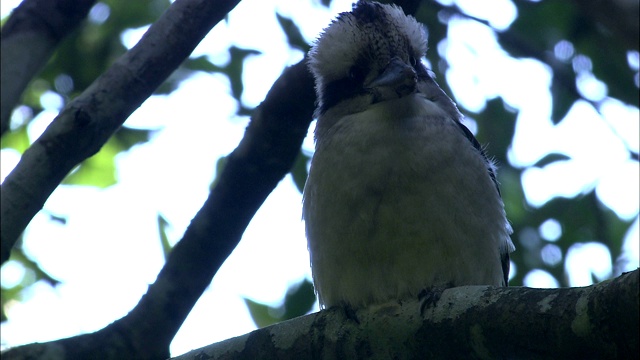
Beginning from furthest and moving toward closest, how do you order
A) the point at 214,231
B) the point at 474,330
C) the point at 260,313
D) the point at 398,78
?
the point at 260,313
the point at 398,78
the point at 214,231
the point at 474,330

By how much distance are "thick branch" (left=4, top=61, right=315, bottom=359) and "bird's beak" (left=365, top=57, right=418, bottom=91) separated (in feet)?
1.49

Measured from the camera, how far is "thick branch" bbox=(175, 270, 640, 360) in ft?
7.22

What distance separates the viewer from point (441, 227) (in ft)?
11.6

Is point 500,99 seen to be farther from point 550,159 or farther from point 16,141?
point 16,141

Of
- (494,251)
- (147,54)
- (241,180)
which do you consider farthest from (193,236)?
(494,251)

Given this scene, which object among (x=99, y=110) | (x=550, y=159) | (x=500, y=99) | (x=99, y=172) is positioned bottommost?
(x=550, y=159)

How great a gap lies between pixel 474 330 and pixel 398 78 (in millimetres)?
1677

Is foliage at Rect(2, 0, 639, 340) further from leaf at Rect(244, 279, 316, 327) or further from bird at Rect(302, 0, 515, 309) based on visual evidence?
bird at Rect(302, 0, 515, 309)

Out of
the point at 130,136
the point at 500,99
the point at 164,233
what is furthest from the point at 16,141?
the point at 500,99

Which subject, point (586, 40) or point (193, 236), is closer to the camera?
point (193, 236)

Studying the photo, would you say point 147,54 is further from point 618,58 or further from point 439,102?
point 618,58

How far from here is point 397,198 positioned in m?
3.61

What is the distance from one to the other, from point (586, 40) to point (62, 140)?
3801mm

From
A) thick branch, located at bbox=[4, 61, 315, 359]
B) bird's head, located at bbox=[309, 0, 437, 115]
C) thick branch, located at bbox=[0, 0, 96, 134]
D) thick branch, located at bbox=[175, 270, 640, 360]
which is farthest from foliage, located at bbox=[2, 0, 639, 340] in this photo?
thick branch, located at bbox=[0, 0, 96, 134]
